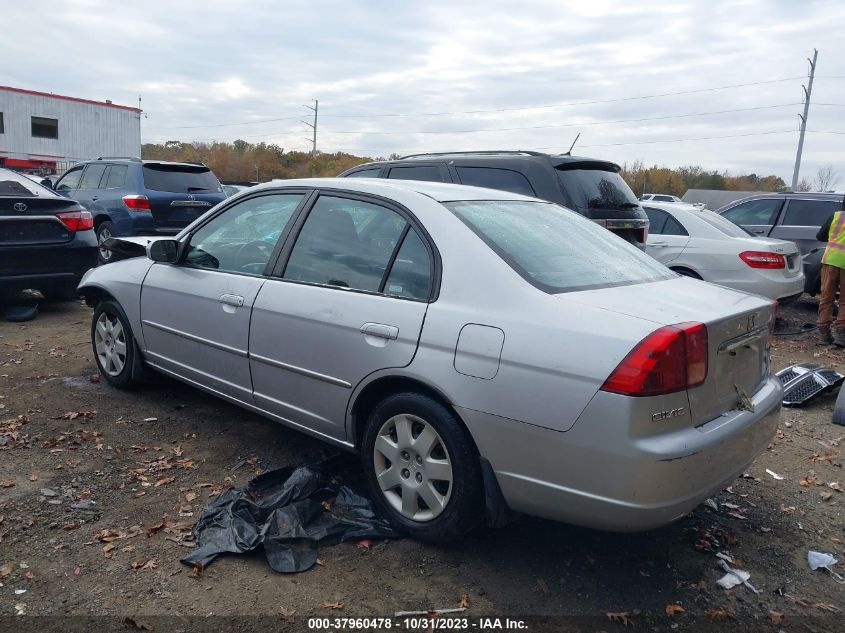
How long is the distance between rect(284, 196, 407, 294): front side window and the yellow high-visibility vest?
6.72 metres

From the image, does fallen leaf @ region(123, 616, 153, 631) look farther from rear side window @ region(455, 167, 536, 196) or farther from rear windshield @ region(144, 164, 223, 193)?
rear windshield @ region(144, 164, 223, 193)

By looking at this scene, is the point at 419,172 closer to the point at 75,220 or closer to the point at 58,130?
the point at 75,220

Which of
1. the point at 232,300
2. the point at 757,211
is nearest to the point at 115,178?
the point at 232,300

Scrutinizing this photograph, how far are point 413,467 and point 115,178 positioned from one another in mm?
9700

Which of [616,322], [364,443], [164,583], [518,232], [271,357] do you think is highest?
[518,232]

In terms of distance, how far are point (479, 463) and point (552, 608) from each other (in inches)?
25.6

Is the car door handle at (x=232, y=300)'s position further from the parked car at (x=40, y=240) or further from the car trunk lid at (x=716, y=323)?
the parked car at (x=40, y=240)

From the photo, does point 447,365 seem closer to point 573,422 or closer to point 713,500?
point 573,422

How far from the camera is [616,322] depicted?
109 inches

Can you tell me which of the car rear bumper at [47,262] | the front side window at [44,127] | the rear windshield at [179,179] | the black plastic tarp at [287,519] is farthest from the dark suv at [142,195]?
the front side window at [44,127]

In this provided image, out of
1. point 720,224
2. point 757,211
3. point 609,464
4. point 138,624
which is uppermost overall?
point 757,211

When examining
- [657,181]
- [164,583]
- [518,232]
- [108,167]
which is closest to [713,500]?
[518,232]

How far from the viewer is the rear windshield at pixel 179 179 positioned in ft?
35.7

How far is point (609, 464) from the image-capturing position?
2646mm
